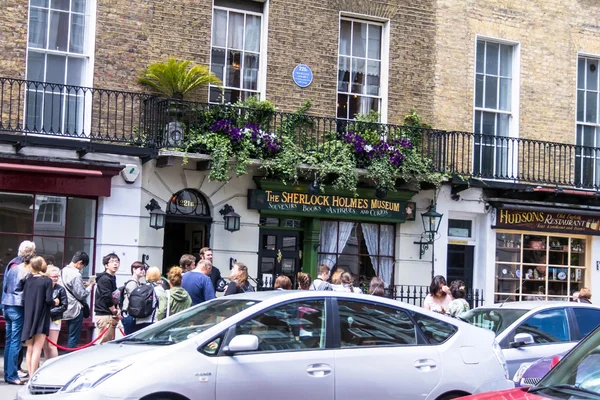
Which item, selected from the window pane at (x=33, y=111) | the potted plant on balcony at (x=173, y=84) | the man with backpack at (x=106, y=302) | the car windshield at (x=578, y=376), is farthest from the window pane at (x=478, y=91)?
the car windshield at (x=578, y=376)

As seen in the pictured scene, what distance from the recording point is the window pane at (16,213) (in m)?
16.2

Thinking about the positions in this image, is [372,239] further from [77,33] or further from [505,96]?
[77,33]

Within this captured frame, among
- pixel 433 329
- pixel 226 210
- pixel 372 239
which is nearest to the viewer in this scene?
pixel 433 329

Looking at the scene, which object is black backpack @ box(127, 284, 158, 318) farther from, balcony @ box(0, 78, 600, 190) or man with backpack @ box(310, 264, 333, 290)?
balcony @ box(0, 78, 600, 190)

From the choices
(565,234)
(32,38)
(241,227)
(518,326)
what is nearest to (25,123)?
(32,38)

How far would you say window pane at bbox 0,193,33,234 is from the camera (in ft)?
53.3

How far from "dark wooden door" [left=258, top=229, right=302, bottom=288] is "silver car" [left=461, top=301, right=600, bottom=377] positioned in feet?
22.9

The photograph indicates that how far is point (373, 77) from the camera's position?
2019cm

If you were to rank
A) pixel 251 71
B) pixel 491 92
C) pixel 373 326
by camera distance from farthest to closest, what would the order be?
1. pixel 491 92
2. pixel 251 71
3. pixel 373 326

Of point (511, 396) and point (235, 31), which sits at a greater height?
point (235, 31)

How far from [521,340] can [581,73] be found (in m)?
13.1

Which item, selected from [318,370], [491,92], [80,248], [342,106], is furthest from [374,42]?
[318,370]

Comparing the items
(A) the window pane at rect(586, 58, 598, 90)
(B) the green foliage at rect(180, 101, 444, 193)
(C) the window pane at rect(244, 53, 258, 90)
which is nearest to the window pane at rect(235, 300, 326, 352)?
(B) the green foliage at rect(180, 101, 444, 193)

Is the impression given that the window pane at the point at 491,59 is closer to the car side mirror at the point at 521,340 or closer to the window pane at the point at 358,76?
the window pane at the point at 358,76
